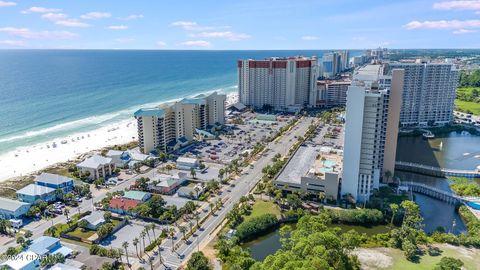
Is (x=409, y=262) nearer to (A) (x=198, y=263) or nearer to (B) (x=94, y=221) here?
(A) (x=198, y=263)

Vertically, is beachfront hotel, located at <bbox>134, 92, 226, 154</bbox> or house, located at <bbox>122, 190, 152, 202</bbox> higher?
beachfront hotel, located at <bbox>134, 92, 226, 154</bbox>

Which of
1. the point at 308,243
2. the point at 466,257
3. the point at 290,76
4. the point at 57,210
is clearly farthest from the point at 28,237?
the point at 290,76

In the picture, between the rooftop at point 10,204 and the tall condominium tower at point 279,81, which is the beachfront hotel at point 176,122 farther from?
the tall condominium tower at point 279,81

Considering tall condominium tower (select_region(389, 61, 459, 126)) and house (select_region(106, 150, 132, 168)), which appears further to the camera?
tall condominium tower (select_region(389, 61, 459, 126))

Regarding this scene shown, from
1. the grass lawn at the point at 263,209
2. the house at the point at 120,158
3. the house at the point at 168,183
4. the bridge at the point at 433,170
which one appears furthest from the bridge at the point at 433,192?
the house at the point at 120,158

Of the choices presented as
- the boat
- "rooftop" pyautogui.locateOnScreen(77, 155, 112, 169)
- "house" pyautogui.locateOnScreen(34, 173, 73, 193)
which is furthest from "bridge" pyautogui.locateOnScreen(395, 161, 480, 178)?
"house" pyautogui.locateOnScreen(34, 173, 73, 193)

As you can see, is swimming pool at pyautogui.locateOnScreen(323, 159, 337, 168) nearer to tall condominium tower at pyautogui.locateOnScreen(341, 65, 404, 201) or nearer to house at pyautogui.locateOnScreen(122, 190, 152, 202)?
tall condominium tower at pyautogui.locateOnScreen(341, 65, 404, 201)
